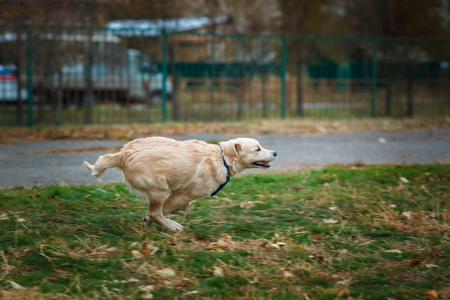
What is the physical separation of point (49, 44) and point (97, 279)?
10.3m

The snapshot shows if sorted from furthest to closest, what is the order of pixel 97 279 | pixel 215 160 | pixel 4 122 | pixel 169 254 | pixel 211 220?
pixel 4 122
pixel 211 220
pixel 215 160
pixel 169 254
pixel 97 279

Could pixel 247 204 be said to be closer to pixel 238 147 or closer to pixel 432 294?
pixel 238 147

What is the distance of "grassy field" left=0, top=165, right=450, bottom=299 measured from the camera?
151 inches

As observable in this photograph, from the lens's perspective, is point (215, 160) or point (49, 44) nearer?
point (215, 160)

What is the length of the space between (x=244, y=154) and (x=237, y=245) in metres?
0.98

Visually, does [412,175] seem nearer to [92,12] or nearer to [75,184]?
[75,184]

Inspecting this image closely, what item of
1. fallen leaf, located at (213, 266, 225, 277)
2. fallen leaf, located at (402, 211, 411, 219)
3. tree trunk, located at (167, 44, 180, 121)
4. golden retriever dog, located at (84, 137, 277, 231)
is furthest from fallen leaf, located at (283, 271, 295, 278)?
tree trunk, located at (167, 44, 180, 121)

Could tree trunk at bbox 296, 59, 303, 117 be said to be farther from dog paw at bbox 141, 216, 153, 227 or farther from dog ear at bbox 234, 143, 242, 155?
dog paw at bbox 141, 216, 153, 227

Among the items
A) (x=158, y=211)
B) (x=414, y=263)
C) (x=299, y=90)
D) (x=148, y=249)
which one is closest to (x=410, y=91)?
(x=299, y=90)

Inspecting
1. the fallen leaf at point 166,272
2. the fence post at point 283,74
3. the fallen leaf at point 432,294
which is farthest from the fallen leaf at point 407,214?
the fence post at point 283,74

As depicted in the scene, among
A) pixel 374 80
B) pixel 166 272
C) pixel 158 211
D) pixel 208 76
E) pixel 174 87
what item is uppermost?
pixel 208 76

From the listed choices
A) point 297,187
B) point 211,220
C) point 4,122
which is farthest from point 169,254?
point 4,122

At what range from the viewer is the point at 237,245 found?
4.68m

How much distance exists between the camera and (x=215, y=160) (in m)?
5.06
